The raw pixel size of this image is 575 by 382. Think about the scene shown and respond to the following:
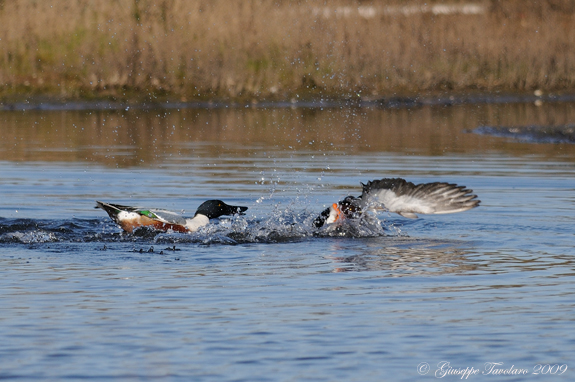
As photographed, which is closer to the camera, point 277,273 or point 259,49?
point 277,273

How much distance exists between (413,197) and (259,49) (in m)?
17.8

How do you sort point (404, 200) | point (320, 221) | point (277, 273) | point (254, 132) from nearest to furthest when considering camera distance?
Result: point (277, 273), point (404, 200), point (320, 221), point (254, 132)

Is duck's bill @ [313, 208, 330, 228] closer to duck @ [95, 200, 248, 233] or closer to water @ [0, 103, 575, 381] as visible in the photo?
water @ [0, 103, 575, 381]

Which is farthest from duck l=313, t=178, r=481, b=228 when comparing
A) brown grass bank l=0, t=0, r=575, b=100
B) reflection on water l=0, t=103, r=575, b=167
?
brown grass bank l=0, t=0, r=575, b=100

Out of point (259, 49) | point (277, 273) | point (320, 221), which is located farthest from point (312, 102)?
point (277, 273)

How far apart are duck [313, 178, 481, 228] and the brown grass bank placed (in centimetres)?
1732

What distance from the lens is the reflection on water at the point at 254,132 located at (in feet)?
57.3

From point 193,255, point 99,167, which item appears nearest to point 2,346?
point 193,255

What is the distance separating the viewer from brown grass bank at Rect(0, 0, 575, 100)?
26719mm

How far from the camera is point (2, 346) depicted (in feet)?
19.2

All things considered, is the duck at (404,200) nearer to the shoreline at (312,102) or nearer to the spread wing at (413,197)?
the spread wing at (413,197)

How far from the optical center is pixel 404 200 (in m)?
9.52

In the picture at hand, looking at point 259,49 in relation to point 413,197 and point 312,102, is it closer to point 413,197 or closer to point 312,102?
point 312,102

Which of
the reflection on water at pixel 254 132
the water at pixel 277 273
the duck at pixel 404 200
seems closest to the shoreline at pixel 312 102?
the reflection on water at pixel 254 132
